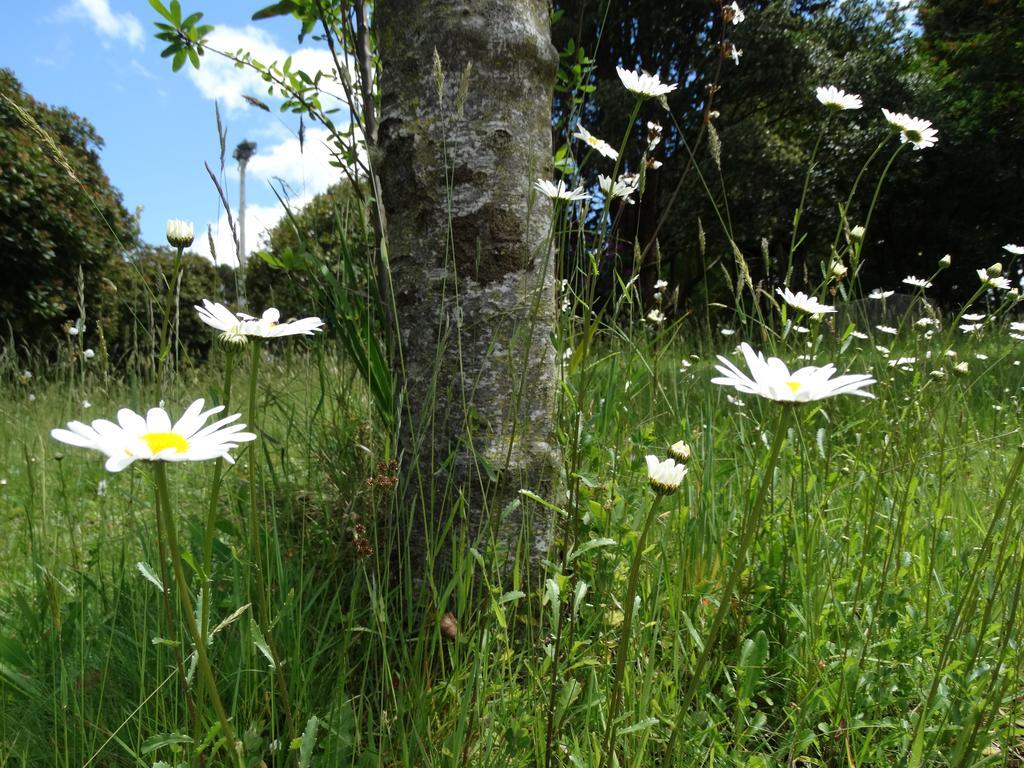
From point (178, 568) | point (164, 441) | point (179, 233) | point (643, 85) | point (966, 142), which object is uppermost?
point (966, 142)

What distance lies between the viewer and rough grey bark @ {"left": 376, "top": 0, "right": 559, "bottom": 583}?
4.80 feet

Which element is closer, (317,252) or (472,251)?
(472,251)

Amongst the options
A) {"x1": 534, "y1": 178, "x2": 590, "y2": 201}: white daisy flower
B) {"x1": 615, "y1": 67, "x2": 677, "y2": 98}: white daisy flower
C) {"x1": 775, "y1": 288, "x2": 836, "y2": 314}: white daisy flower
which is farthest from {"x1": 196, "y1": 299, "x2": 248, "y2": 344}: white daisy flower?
{"x1": 775, "y1": 288, "x2": 836, "y2": 314}: white daisy flower

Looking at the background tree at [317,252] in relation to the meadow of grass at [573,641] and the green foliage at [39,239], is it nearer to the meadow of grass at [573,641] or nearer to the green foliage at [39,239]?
the meadow of grass at [573,641]

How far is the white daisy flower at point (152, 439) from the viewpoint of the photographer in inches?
23.6

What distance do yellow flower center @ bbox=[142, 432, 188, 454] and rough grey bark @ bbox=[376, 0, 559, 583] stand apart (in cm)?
75

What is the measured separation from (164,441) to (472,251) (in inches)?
35.6

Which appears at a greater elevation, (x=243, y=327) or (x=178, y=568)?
(x=243, y=327)

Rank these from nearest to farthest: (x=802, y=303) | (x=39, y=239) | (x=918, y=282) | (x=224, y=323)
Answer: (x=224, y=323)
(x=802, y=303)
(x=918, y=282)
(x=39, y=239)

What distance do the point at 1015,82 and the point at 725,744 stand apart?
1434 centimetres

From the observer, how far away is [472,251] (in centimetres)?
149

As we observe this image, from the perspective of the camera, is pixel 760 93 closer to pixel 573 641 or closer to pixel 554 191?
pixel 554 191

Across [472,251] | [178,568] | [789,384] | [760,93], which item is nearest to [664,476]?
[789,384]

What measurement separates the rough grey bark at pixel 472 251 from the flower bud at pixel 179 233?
598 millimetres
